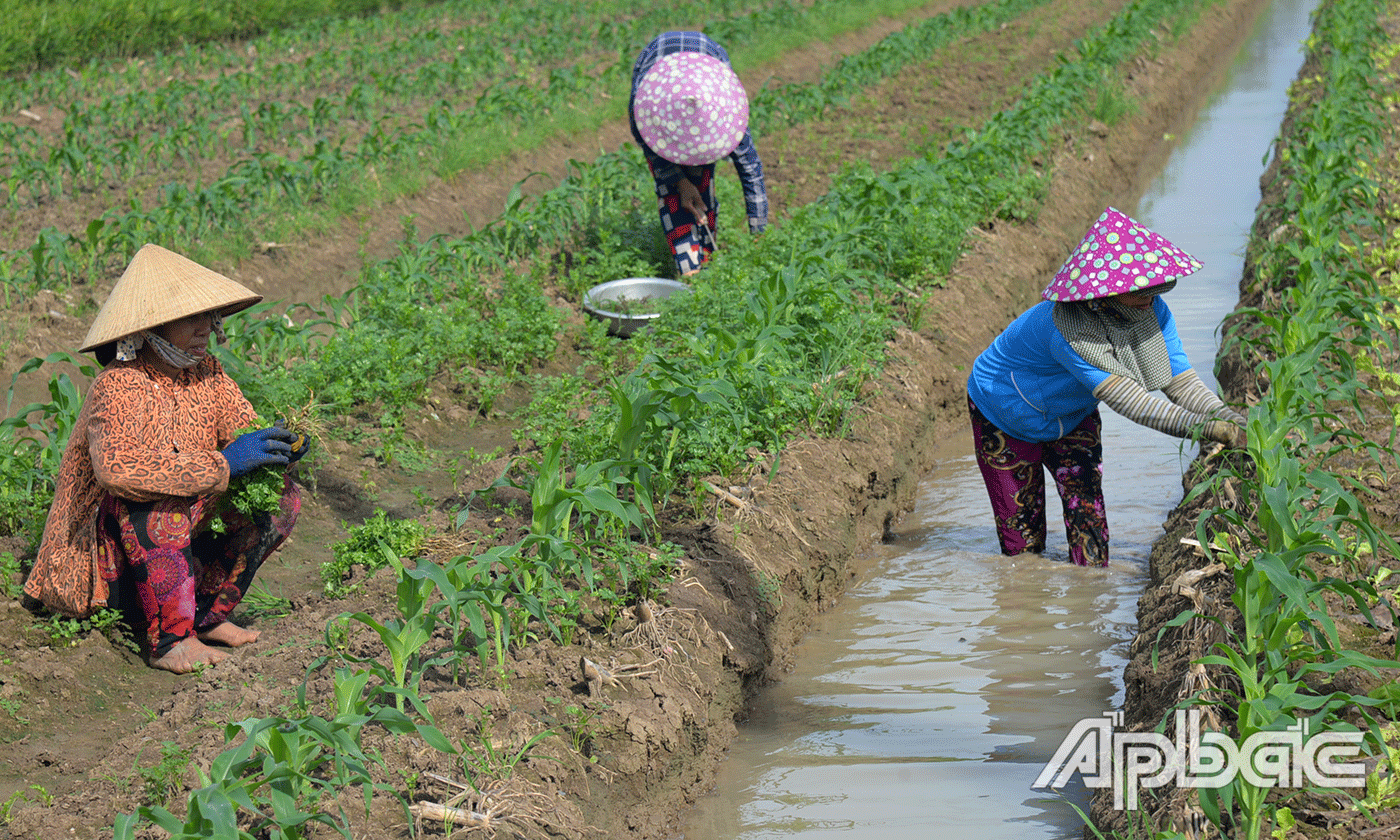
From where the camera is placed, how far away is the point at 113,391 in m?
3.69

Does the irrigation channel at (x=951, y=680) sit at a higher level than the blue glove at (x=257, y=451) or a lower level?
lower

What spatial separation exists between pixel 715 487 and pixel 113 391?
2.03 metres

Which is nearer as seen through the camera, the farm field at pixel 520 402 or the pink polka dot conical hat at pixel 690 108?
the farm field at pixel 520 402

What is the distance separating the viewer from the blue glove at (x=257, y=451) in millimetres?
3809

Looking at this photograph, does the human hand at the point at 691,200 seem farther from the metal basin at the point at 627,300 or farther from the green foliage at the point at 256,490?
the green foliage at the point at 256,490

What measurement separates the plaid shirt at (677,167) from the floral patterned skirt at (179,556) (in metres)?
3.23

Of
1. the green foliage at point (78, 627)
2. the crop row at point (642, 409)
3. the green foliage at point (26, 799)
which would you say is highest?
the crop row at point (642, 409)

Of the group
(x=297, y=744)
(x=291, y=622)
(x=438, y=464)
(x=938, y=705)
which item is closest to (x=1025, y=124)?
(x=438, y=464)

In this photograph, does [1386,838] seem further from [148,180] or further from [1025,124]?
[148,180]

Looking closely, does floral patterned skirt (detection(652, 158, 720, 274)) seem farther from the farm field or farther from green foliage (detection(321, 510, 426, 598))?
green foliage (detection(321, 510, 426, 598))

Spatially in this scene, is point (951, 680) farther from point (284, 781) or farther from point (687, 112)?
point (687, 112)

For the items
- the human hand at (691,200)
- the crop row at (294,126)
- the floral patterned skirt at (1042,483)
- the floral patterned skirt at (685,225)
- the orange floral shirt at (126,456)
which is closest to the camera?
the orange floral shirt at (126,456)

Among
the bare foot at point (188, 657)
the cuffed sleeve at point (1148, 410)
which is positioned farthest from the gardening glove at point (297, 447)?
the cuffed sleeve at point (1148, 410)

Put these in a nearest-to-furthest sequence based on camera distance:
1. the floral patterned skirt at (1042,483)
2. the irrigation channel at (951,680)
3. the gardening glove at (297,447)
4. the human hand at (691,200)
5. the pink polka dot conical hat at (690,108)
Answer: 1. the irrigation channel at (951,680)
2. the gardening glove at (297,447)
3. the floral patterned skirt at (1042,483)
4. the pink polka dot conical hat at (690,108)
5. the human hand at (691,200)
